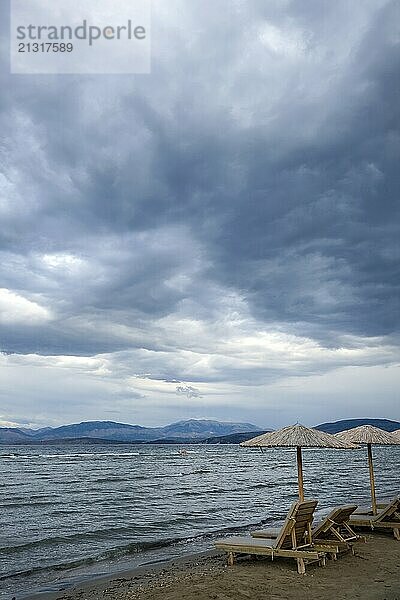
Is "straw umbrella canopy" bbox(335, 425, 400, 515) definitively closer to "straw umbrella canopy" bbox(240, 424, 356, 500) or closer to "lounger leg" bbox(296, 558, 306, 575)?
"straw umbrella canopy" bbox(240, 424, 356, 500)

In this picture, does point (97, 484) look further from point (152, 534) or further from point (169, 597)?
point (169, 597)

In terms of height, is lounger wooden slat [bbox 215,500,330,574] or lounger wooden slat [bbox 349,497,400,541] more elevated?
lounger wooden slat [bbox 215,500,330,574]

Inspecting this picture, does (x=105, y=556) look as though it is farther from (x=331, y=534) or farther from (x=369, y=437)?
(x=369, y=437)

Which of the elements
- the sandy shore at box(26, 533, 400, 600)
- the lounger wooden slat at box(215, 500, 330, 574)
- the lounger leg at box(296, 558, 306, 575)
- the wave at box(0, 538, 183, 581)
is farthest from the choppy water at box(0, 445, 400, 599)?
the lounger leg at box(296, 558, 306, 575)

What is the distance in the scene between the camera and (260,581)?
8.73 m

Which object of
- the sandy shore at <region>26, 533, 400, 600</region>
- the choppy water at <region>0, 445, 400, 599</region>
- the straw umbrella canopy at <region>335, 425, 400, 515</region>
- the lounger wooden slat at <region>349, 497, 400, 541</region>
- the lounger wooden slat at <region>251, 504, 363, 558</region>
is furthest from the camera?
the straw umbrella canopy at <region>335, 425, 400, 515</region>

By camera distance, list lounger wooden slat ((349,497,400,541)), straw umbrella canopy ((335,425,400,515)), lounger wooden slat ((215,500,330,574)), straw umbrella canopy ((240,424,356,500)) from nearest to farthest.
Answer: lounger wooden slat ((215,500,330,574)), straw umbrella canopy ((240,424,356,500)), lounger wooden slat ((349,497,400,541)), straw umbrella canopy ((335,425,400,515))

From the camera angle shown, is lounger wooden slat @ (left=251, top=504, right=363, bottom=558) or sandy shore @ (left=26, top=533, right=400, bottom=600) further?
lounger wooden slat @ (left=251, top=504, right=363, bottom=558)

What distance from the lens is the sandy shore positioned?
813 cm

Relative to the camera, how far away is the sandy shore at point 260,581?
8.13 m

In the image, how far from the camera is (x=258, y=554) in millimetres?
9586

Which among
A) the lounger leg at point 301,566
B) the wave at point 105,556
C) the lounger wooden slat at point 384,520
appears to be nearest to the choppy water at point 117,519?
the wave at point 105,556

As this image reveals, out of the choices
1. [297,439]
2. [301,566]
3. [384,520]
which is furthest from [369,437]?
[301,566]

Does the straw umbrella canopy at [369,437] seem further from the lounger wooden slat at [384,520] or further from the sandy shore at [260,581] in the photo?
the sandy shore at [260,581]
